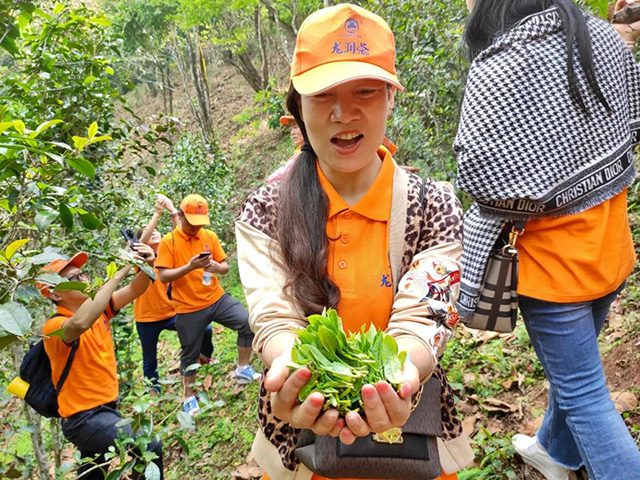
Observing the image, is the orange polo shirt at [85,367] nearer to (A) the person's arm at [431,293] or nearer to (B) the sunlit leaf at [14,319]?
(B) the sunlit leaf at [14,319]

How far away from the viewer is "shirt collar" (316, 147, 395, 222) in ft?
5.05

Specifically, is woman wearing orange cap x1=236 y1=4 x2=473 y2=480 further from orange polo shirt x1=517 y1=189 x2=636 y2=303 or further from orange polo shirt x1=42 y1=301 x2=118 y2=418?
orange polo shirt x1=42 y1=301 x2=118 y2=418

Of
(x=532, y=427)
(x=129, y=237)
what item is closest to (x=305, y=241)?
(x=532, y=427)

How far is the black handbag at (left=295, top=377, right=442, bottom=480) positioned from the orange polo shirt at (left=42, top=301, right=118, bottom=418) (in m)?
2.49

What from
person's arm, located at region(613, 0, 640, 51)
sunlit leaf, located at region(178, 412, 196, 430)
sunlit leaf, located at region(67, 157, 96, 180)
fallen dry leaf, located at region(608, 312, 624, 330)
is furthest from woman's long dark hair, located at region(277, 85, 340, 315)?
fallen dry leaf, located at region(608, 312, 624, 330)

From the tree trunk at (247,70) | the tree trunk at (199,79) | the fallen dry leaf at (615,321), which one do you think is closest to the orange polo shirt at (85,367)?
the fallen dry leaf at (615,321)

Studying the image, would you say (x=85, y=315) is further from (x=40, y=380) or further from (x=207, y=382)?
(x=207, y=382)

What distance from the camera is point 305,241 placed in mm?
1500

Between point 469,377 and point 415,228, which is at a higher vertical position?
point 415,228

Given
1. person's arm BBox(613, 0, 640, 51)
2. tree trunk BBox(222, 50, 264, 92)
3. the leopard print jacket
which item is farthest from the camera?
tree trunk BBox(222, 50, 264, 92)

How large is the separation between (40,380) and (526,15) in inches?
138

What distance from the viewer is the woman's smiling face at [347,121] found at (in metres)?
1.43

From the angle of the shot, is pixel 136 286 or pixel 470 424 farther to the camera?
pixel 136 286

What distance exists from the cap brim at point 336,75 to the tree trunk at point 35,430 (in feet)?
8.16
